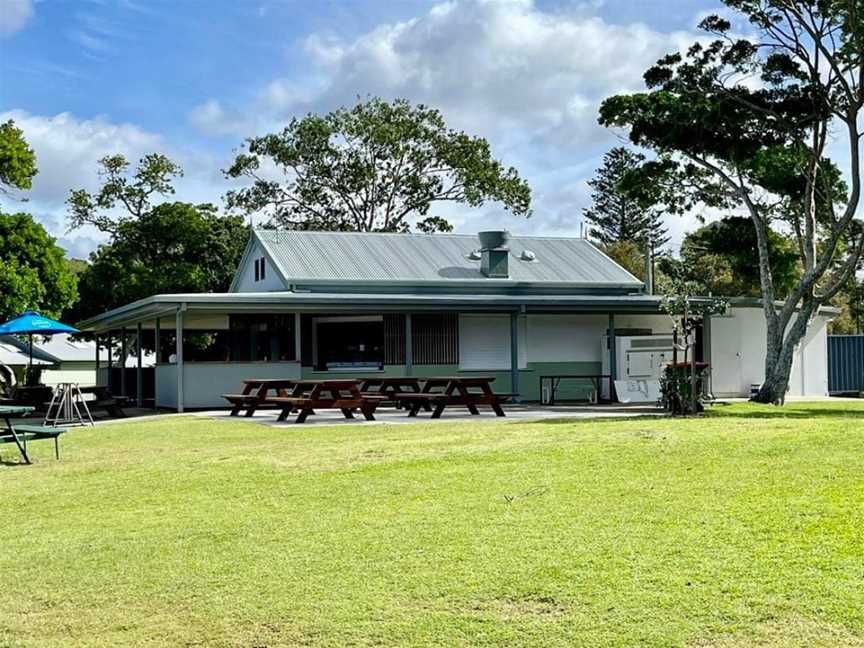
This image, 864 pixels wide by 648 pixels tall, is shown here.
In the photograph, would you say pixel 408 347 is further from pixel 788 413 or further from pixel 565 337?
pixel 788 413

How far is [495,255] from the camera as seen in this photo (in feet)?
94.3

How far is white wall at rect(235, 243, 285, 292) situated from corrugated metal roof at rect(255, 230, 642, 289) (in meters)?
0.41

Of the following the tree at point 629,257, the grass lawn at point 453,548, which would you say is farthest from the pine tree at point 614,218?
the grass lawn at point 453,548

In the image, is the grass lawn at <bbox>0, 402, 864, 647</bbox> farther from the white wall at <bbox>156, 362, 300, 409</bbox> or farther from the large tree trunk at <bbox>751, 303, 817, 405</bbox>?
the white wall at <bbox>156, 362, 300, 409</bbox>

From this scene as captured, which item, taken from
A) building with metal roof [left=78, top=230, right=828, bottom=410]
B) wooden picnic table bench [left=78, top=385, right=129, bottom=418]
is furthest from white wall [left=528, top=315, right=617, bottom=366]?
wooden picnic table bench [left=78, top=385, right=129, bottom=418]

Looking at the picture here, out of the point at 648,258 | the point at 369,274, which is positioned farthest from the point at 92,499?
the point at 648,258

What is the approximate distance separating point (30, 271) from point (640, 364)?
16.3 metres

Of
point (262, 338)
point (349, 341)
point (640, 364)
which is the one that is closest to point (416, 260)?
point (349, 341)

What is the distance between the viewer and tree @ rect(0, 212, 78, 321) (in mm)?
28641

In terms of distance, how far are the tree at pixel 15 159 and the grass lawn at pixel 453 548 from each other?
58.3 ft

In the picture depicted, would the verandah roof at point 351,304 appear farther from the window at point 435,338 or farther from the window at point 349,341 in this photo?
the window at point 435,338

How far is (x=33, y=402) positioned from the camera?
20.9 m

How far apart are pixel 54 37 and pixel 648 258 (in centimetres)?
1838

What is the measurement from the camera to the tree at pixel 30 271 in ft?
94.0
